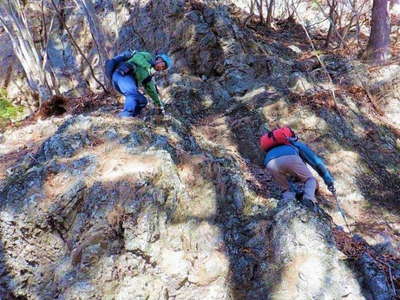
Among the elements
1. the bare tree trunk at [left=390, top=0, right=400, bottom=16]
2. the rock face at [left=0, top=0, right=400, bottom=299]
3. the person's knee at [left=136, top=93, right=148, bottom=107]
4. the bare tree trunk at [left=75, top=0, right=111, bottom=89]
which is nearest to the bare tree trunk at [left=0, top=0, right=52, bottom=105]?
the bare tree trunk at [left=75, top=0, right=111, bottom=89]

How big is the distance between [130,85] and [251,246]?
140 inches

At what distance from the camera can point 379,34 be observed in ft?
34.3

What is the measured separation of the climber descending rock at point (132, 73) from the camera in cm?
619

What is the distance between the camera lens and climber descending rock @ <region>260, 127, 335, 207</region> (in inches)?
217

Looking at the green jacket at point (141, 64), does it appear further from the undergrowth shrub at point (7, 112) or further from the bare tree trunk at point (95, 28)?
the undergrowth shrub at point (7, 112)

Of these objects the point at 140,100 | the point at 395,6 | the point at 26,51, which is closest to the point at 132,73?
the point at 140,100

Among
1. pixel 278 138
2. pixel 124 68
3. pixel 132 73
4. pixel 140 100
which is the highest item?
pixel 124 68

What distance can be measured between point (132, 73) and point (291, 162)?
3042mm

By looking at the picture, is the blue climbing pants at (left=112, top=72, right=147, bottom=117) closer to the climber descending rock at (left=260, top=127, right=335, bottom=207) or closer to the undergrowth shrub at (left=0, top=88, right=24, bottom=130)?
the climber descending rock at (left=260, top=127, right=335, bottom=207)

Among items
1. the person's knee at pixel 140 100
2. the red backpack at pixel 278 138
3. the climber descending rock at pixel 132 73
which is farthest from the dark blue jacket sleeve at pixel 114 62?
the red backpack at pixel 278 138

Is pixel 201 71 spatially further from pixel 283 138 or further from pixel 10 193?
pixel 10 193

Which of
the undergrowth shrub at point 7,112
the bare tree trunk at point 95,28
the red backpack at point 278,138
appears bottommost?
the undergrowth shrub at point 7,112

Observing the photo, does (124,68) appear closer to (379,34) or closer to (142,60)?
(142,60)

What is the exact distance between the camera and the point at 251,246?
396 centimetres
